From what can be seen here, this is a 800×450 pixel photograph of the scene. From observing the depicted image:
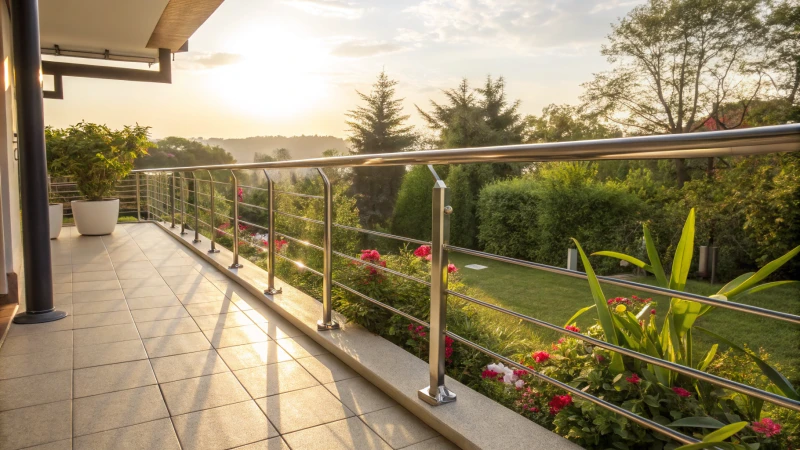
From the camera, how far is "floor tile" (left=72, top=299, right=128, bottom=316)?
3.32 m

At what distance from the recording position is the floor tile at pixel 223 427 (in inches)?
68.2

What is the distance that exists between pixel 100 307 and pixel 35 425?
173 centimetres

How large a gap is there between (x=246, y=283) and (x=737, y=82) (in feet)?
59.7

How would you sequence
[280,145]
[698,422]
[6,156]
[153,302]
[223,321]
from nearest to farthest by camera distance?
[698,422], [223,321], [153,302], [6,156], [280,145]

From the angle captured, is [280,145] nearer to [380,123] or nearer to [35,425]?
[380,123]

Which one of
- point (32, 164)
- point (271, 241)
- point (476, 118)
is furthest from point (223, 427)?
point (476, 118)

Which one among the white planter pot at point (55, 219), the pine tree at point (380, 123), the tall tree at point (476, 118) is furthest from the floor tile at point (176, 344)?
the pine tree at point (380, 123)

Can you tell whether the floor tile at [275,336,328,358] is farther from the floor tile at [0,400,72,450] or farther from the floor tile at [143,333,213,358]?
the floor tile at [0,400,72,450]

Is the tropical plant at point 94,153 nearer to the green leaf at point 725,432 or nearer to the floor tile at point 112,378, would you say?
the floor tile at point 112,378

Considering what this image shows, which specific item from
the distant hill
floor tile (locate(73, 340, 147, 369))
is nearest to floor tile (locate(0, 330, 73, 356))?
floor tile (locate(73, 340, 147, 369))

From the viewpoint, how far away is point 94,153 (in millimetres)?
6785

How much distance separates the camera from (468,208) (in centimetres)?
1531

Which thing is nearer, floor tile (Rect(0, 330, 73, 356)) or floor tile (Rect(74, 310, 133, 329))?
floor tile (Rect(0, 330, 73, 356))

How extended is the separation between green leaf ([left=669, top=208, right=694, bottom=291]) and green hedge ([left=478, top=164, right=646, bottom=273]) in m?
9.05
